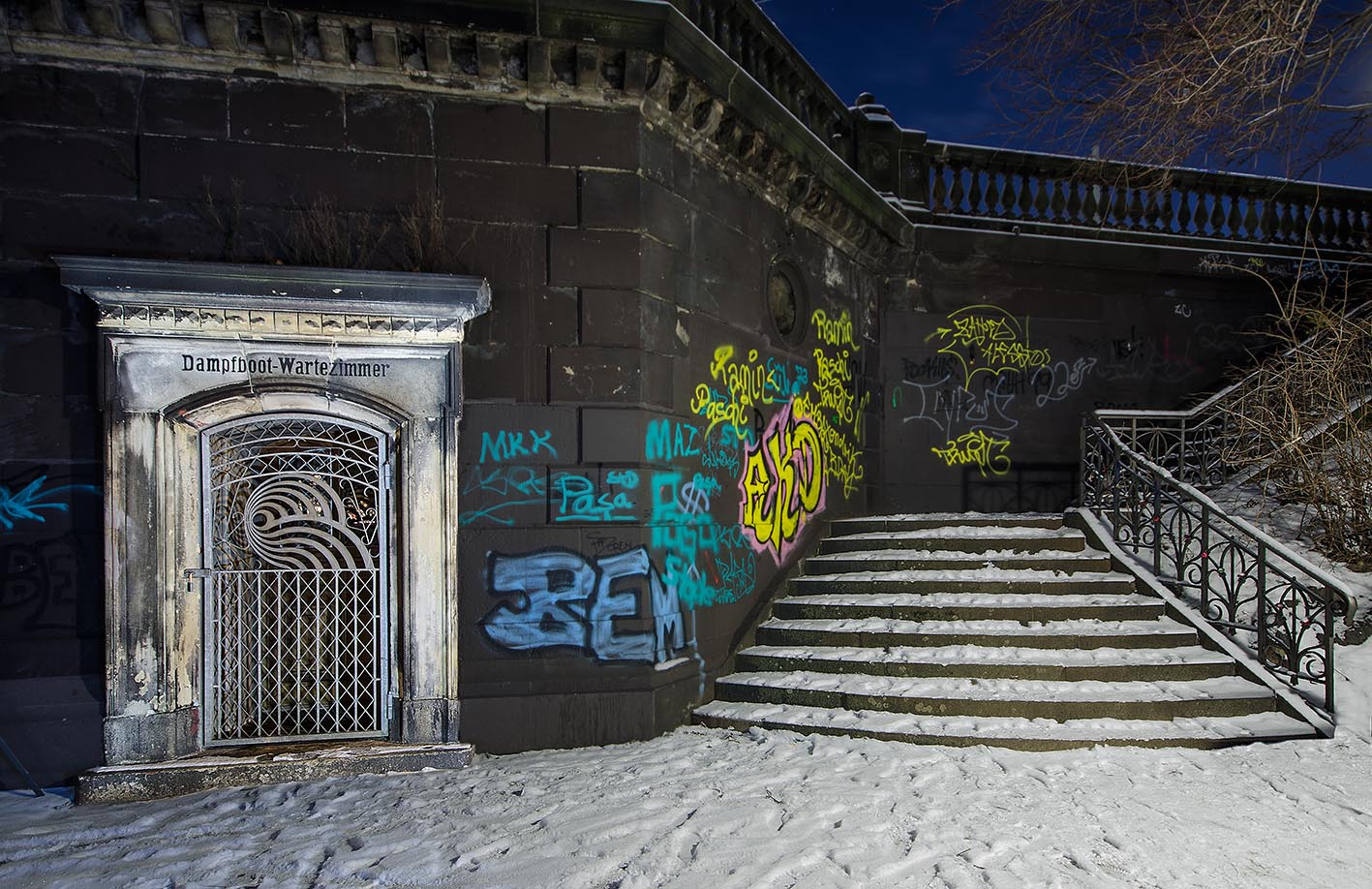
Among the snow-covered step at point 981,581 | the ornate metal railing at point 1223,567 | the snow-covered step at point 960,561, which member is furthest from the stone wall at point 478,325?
the ornate metal railing at point 1223,567

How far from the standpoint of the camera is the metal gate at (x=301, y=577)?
21.4ft

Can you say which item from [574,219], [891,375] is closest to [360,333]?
[574,219]

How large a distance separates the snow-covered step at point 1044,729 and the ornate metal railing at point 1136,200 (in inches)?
288

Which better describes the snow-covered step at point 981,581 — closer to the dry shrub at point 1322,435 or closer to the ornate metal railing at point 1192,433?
the ornate metal railing at point 1192,433

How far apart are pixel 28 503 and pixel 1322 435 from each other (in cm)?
1174

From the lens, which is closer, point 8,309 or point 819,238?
point 8,309

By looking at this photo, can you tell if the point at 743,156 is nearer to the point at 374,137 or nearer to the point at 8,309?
the point at 374,137

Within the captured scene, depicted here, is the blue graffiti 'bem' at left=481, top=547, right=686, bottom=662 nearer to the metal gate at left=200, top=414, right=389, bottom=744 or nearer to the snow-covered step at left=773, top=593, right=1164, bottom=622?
the metal gate at left=200, top=414, right=389, bottom=744

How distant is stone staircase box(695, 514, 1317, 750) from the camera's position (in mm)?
6551

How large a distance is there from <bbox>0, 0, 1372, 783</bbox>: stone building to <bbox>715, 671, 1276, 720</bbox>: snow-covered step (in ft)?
3.67

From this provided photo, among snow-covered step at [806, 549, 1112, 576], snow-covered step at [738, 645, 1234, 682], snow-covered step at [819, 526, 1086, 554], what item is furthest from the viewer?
snow-covered step at [819, 526, 1086, 554]

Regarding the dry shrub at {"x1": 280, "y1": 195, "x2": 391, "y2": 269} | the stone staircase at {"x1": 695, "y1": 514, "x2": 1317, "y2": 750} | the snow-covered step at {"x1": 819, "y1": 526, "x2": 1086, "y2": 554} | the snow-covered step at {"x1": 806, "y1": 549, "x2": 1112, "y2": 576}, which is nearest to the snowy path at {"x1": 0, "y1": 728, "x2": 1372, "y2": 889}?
the stone staircase at {"x1": 695, "y1": 514, "x2": 1317, "y2": 750}

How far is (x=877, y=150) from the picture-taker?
1158 centimetres

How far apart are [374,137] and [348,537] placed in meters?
2.94
